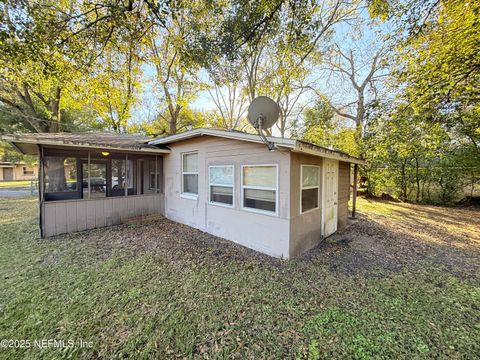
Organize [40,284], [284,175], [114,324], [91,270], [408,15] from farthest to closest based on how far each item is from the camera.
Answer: [408,15] → [284,175] → [91,270] → [40,284] → [114,324]

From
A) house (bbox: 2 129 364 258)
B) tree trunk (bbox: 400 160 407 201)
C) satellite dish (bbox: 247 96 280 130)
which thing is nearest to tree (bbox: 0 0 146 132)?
house (bbox: 2 129 364 258)

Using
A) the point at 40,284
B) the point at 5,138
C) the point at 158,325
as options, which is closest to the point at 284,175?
the point at 158,325

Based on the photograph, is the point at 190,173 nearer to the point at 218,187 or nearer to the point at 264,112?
the point at 218,187

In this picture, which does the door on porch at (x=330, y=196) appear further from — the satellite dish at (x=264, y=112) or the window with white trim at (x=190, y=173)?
the window with white trim at (x=190, y=173)

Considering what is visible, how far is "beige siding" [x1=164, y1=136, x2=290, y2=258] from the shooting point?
3.95 meters

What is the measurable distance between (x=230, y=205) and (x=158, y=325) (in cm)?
298

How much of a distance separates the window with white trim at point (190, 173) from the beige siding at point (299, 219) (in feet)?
10.8

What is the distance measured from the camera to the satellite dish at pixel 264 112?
399cm

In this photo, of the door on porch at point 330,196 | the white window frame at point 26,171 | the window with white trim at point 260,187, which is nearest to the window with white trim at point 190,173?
the window with white trim at point 260,187

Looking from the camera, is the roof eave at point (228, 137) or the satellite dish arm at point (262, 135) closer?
the roof eave at point (228, 137)

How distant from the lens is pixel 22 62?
4098 millimetres

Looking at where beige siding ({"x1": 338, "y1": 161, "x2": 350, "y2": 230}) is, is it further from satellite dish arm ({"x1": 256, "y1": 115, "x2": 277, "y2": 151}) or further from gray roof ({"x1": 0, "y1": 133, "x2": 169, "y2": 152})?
gray roof ({"x1": 0, "y1": 133, "x2": 169, "y2": 152})

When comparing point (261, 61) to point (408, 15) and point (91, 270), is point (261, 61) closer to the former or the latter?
point (408, 15)

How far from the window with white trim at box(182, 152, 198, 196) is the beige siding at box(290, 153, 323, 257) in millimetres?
3292
